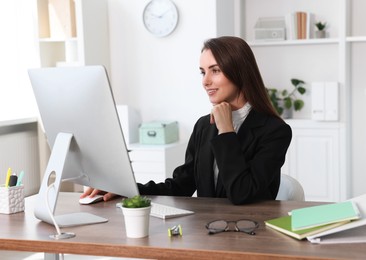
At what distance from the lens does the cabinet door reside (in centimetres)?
531

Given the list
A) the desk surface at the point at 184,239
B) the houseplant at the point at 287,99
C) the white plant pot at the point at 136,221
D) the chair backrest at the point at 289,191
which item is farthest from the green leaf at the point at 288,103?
the white plant pot at the point at 136,221

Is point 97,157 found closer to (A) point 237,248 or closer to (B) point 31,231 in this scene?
(B) point 31,231

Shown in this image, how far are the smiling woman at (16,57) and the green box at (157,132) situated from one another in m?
1.33

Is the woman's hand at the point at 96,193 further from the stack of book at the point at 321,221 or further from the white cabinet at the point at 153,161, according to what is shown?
the white cabinet at the point at 153,161

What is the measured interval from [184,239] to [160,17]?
3751 millimetres

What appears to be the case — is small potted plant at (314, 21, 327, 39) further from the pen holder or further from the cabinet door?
the pen holder

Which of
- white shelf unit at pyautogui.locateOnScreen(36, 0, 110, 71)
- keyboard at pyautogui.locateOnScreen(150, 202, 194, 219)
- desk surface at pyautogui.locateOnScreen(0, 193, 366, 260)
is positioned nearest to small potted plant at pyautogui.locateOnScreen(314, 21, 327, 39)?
white shelf unit at pyautogui.locateOnScreen(36, 0, 110, 71)

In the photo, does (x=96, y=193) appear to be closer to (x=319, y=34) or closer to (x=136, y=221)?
(x=136, y=221)

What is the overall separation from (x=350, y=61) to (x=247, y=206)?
359 cm

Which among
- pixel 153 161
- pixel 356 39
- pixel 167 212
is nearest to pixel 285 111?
pixel 356 39

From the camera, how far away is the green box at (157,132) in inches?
199

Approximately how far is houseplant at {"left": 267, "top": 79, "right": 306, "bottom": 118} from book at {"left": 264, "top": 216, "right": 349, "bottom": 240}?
374cm

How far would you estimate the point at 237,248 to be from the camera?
1.61 meters

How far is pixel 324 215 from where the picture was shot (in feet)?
5.71
